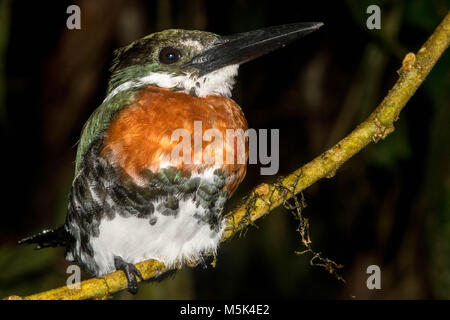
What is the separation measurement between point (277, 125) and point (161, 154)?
9.58 ft

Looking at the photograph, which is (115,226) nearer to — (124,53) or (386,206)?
(124,53)

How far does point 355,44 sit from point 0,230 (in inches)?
140

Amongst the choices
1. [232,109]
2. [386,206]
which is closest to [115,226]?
[232,109]

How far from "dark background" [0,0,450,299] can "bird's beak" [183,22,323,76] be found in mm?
1075

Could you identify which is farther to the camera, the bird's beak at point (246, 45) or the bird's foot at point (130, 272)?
the bird's beak at point (246, 45)

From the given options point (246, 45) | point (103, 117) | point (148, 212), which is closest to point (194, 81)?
point (246, 45)

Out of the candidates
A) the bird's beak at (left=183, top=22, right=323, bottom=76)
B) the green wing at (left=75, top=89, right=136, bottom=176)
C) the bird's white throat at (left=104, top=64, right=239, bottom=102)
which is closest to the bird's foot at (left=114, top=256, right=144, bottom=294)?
the green wing at (left=75, top=89, right=136, bottom=176)

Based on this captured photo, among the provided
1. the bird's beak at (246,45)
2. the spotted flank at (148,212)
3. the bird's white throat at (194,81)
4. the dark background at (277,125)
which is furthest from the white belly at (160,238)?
the dark background at (277,125)

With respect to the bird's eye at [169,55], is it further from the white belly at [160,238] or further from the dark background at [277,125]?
the dark background at [277,125]

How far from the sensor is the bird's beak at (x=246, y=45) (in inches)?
97.2

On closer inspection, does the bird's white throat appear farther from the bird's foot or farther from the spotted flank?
the bird's foot

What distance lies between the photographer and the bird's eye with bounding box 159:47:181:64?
2613mm

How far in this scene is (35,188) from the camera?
4797 mm

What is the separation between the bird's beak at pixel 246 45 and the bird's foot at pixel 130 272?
921 millimetres
